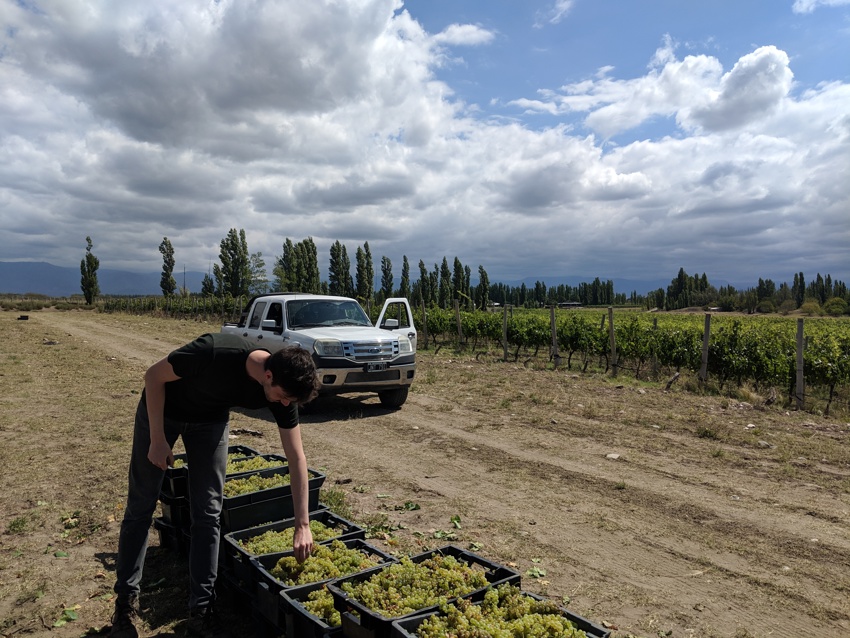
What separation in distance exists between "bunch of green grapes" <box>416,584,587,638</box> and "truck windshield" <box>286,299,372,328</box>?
7717 millimetres

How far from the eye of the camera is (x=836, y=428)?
9.41m

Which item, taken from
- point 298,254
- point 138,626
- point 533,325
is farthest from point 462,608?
point 298,254

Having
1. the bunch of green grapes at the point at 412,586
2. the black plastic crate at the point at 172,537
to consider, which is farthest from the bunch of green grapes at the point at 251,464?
the bunch of green grapes at the point at 412,586

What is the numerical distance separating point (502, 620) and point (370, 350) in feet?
23.0

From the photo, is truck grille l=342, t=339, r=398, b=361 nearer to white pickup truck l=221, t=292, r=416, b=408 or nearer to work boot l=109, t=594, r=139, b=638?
white pickup truck l=221, t=292, r=416, b=408

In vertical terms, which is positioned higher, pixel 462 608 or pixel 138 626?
pixel 462 608

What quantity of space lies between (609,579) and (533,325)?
54.8 feet

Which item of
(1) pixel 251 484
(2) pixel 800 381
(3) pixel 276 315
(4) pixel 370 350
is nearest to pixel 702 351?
(2) pixel 800 381

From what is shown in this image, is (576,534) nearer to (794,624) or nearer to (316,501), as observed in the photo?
(794,624)

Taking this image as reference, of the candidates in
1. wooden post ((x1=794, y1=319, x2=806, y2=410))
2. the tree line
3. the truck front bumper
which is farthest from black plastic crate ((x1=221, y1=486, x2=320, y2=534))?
the tree line

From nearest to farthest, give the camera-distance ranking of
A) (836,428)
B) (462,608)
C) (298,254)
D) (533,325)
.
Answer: (462,608) → (836,428) → (533,325) → (298,254)

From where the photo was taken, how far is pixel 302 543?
10.3 feet

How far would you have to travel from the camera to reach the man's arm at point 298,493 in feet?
10.4

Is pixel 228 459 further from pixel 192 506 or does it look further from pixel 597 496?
pixel 597 496
